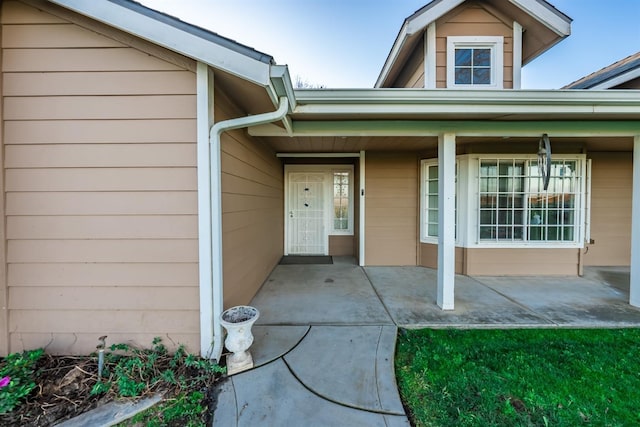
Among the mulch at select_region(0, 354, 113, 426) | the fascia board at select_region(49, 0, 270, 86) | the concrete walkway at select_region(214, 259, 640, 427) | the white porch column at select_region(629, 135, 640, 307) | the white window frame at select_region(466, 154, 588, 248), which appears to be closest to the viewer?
the mulch at select_region(0, 354, 113, 426)

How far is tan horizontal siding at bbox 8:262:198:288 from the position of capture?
223cm

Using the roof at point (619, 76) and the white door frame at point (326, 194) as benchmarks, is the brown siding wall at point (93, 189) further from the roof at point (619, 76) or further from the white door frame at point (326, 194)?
the roof at point (619, 76)

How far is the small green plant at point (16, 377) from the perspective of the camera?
1733 millimetres

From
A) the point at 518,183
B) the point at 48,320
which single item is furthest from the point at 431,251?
the point at 48,320

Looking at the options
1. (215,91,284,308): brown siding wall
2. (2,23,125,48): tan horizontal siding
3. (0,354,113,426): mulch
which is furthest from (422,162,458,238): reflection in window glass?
(0,354,113,426): mulch

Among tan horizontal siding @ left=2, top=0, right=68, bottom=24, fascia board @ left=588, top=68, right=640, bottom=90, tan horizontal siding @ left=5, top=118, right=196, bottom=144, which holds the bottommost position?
tan horizontal siding @ left=5, top=118, right=196, bottom=144

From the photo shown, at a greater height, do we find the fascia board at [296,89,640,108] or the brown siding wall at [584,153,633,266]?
the fascia board at [296,89,640,108]

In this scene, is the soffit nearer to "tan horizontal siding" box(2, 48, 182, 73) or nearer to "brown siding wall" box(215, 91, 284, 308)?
"brown siding wall" box(215, 91, 284, 308)

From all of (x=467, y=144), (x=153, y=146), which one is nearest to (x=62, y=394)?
(x=153, y=146)

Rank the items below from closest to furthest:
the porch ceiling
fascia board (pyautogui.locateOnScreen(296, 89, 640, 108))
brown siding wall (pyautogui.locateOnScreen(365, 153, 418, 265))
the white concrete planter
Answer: the white concrete planter, fascia board (pyautogui.locateOnScreen(296, 89, 640, 108)), the porch ceiling, brown siding wall (pyautogui.locateOnScreen(365, 153, 418, 265))

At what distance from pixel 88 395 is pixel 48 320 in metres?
0.85

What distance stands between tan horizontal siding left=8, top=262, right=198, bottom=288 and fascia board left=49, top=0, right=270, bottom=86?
1.58 m

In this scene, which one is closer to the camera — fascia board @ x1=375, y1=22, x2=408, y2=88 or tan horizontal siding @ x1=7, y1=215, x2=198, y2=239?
tan horizontal siding @ x1=7, y1=215, x2=198, y2=239

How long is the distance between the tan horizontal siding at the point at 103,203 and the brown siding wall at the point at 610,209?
7227 mm
